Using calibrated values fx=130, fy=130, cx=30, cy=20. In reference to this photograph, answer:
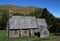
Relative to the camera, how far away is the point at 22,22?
184ft

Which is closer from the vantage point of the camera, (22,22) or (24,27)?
(24,27)

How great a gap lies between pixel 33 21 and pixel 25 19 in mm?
3671

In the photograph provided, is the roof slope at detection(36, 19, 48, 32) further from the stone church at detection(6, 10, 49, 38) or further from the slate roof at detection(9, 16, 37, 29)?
the slate roof at detection(9, 16, 37, 29)

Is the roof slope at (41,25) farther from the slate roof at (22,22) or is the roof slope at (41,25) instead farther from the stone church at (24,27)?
the slate roof at (22,22)

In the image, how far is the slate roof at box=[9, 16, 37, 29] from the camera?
5398cm

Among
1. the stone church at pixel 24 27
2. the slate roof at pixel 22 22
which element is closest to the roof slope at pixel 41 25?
the stone church at pixel 24 27

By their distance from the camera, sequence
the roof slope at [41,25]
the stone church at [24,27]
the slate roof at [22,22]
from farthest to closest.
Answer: the roof slope at [41,25] → the slate roof at [22,22] → the stone church at [24,27]

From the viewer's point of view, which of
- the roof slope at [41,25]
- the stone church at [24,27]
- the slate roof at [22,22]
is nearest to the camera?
the stone church at [24,27]

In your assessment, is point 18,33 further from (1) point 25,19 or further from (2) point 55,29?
(2) point 55,29

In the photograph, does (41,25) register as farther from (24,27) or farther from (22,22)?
(22,22)

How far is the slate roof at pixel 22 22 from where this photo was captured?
5398 centimetres

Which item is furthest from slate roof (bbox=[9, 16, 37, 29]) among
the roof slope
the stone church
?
the roof slope

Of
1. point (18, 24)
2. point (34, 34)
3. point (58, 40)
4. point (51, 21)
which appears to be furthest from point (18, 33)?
point (51, 21)

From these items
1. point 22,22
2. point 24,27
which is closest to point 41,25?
point 24,27
